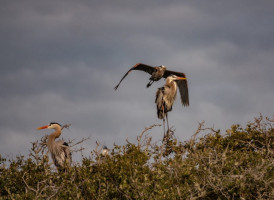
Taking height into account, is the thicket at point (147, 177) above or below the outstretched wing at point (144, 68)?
below

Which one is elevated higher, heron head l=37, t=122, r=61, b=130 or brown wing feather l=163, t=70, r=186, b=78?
brown wing feather l=163, t=70, r=186, b=78

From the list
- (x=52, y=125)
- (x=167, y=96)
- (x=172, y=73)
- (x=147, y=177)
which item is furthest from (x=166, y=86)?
(x=147, y=177)

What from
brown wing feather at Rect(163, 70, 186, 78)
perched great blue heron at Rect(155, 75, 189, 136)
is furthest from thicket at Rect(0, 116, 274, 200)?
brown wing feather at Rect(163, 70, 186, 78)

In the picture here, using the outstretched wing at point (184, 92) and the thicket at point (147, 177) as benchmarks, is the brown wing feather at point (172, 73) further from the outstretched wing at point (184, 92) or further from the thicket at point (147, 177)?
the thicket at point (147, 177)

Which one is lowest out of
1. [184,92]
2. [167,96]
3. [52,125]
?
[167,96]

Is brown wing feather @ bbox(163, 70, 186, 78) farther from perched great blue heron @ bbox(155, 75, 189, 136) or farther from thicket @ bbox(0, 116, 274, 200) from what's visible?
thicket @ bbox(0, 116, 274, 200)

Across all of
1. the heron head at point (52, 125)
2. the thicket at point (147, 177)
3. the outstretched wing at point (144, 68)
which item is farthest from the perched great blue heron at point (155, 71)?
the thicket at point (147, 177)

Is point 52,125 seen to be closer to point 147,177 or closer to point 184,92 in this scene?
point 184,92

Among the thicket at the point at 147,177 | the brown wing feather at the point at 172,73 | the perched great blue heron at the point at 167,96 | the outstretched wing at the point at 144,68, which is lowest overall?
the thicket at the point at 147,177

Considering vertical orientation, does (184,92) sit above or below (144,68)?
below

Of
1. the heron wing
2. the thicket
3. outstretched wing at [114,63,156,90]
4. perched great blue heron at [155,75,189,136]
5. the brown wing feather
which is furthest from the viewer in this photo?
the brown wing feather

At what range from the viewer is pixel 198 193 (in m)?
5.59

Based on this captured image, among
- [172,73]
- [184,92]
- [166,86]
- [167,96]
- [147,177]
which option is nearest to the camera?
[147,177]

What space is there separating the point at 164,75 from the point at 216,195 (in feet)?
25.7
